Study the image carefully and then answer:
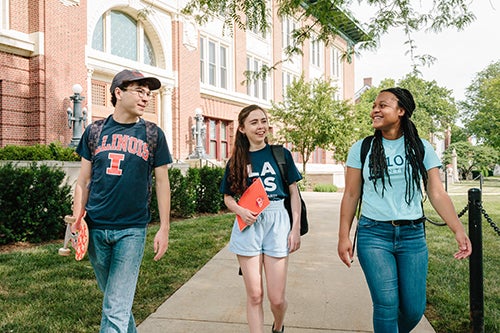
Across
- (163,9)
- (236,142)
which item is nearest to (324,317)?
(236,142)

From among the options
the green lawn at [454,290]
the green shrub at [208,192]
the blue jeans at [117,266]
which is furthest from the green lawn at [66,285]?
the green shrub at [208,192]

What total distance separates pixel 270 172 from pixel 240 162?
249mm

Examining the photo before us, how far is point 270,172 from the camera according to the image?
3422 millimetres

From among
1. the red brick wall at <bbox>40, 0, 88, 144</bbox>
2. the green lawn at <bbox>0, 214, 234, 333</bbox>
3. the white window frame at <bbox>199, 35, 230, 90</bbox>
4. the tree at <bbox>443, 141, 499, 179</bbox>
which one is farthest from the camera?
the tree at <bbox>443, 141, 499, 179</bbox>

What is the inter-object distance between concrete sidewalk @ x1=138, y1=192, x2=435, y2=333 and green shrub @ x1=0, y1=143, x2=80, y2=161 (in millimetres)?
7202

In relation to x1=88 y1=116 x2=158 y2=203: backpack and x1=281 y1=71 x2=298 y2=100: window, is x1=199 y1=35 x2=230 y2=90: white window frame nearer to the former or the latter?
x1=281 y1=71 x2=298 y2=100: window

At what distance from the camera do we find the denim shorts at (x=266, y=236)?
129 inches

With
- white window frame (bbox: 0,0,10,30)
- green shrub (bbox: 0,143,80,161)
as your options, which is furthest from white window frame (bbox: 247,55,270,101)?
green shrub (bbox: 0,143,80,161)

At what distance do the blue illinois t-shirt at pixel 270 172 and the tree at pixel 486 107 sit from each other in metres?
49.7

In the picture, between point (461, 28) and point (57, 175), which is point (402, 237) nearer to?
point (461, 28)

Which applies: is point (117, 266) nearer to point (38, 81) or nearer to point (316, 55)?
point (38, 81)

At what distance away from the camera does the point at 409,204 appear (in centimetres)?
283

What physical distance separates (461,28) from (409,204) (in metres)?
5.21

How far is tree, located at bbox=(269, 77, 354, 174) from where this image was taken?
2338 cm
